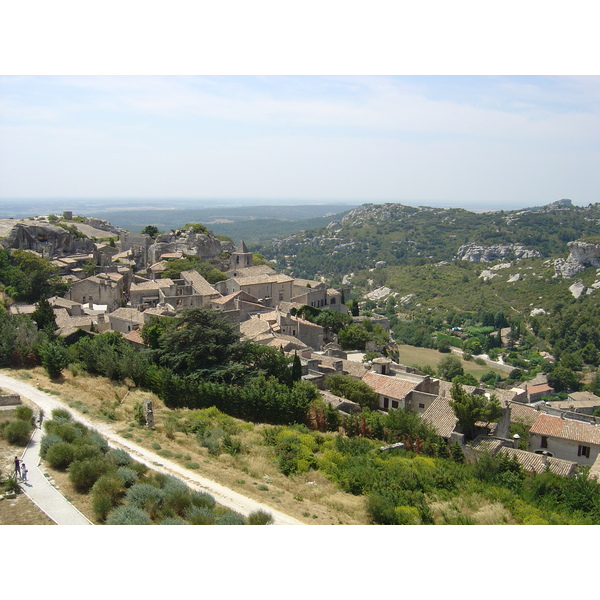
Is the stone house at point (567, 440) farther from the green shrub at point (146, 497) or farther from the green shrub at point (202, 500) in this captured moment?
the green shrub at point (146, 497)

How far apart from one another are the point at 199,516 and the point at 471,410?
13.9 metres

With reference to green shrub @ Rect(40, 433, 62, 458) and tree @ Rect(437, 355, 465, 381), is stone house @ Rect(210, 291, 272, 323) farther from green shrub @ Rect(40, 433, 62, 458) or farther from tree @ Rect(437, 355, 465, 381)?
tree @ Rect(437, 355, 465, 381)

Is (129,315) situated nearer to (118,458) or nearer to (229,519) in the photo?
(118,458)

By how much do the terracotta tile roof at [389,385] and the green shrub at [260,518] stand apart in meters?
12.5

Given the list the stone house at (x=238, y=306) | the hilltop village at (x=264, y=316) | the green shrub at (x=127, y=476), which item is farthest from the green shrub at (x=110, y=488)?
the stone house at (x=238, y=306)

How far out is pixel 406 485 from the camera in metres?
15.3

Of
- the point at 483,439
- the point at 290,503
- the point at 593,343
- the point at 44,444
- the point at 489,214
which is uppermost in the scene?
the point at 489,214

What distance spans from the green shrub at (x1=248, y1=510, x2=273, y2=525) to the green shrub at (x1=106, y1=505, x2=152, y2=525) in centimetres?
212

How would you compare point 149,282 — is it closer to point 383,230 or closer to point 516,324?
point 516,324

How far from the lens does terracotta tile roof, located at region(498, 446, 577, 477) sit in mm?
18625

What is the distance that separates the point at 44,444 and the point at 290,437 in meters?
7.90

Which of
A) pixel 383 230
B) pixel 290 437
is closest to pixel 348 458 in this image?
pixel 290 437

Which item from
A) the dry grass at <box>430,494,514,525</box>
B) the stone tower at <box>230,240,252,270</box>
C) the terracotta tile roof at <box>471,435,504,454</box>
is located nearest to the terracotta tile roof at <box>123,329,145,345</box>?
the stone tower at <box>230,240,252,270</box>

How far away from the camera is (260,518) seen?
37.0 ft
